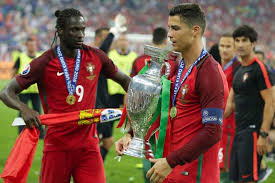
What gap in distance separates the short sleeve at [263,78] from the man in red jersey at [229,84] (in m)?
0.93

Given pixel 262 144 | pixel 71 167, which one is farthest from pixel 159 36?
pixel 71 167

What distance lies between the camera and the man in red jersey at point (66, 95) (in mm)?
4320

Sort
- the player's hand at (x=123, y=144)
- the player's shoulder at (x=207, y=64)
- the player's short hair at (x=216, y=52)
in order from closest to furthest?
the player's shoulder at (x=207, y=64) < the player's hand at (x=123, y=144) < the player's short hair at (x=216, y=52)

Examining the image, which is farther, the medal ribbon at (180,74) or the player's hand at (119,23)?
the player's hand at (119,23)

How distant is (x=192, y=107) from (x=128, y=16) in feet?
109

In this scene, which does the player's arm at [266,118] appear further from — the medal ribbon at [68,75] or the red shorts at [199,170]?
the red shorts at [199,170]

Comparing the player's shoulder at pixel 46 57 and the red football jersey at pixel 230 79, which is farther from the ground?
the player's shoulder at pixel 46 57

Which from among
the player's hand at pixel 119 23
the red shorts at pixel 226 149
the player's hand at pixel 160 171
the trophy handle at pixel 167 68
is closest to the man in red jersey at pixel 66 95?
the trophy handle at pixel 167 68

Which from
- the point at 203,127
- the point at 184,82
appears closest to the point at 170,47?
the point at 184,82

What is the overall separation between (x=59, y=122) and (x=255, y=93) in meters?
2.80

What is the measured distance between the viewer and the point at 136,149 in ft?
10.5

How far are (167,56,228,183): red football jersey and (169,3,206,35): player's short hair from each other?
24 centimetres

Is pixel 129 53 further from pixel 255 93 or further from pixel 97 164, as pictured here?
pixel 97 164

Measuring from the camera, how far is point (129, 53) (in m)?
11.5
